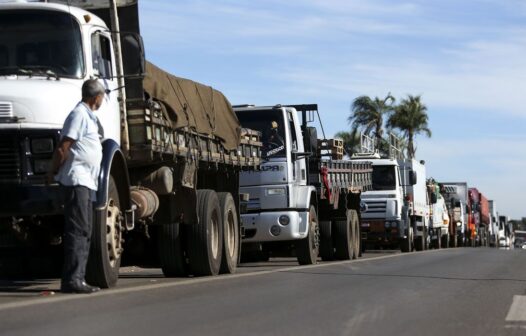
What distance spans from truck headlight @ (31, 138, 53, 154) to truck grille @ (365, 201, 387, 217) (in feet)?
70.3

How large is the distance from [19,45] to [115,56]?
1144mm

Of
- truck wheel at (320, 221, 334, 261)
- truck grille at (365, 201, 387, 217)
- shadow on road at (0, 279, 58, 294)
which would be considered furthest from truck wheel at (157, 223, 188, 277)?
truck grille at (365, 201, 387, 217)

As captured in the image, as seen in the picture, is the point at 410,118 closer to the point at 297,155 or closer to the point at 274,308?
the point at 297,155

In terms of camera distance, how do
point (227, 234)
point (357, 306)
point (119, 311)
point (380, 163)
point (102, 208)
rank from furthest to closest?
point (380, 163), point (227, 234), point (102, 208), point (357, 306), point (119, 311)

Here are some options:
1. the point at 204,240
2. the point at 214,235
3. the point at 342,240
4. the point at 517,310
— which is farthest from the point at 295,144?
the point at 517,310

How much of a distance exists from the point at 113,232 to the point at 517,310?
13.1 feet

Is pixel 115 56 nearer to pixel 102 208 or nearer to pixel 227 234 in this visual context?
pixel 102 208

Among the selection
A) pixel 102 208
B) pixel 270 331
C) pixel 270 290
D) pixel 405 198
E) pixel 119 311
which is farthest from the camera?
pixel 405 198

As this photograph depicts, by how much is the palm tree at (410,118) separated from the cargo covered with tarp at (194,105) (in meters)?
48.0

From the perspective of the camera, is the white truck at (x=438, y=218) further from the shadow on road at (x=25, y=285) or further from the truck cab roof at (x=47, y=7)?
the truck cab roof at (x=47, y=7)

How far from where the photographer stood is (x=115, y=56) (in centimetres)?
1079

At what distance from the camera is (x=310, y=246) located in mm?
18078

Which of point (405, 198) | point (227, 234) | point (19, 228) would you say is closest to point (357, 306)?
point (19, 228)

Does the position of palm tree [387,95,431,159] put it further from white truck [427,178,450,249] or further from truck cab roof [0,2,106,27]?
truck cab roof [0,2,106,27]
